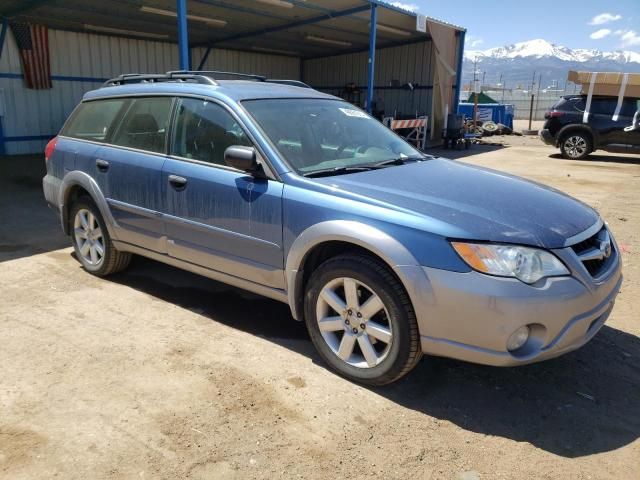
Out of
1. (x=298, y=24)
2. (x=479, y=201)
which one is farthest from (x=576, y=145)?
(x=479, y=201)

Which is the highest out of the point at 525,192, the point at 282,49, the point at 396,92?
the point at 282,49

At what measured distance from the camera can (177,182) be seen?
12.2 ft

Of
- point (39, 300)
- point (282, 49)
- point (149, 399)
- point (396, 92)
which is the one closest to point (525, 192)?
point (149, 399)

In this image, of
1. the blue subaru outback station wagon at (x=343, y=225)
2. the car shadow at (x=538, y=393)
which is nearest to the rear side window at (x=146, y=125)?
the blue subaru outback station wagon at (x=343, y=225)

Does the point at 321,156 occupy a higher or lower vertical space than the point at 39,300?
higher

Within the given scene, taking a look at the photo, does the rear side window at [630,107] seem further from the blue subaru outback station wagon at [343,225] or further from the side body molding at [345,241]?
the side body molding at [345,241]

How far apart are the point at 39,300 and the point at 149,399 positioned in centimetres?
197

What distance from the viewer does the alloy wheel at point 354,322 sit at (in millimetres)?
2877

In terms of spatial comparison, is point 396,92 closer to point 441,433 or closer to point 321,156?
point 321,156

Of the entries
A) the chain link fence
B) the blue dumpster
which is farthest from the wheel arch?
the chain link fence

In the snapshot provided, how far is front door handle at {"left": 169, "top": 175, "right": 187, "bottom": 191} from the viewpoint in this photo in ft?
12.1

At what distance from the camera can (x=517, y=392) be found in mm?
3000

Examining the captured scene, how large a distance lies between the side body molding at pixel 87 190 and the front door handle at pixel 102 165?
15 centimetres

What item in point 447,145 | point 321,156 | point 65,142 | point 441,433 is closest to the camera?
point 441,433
